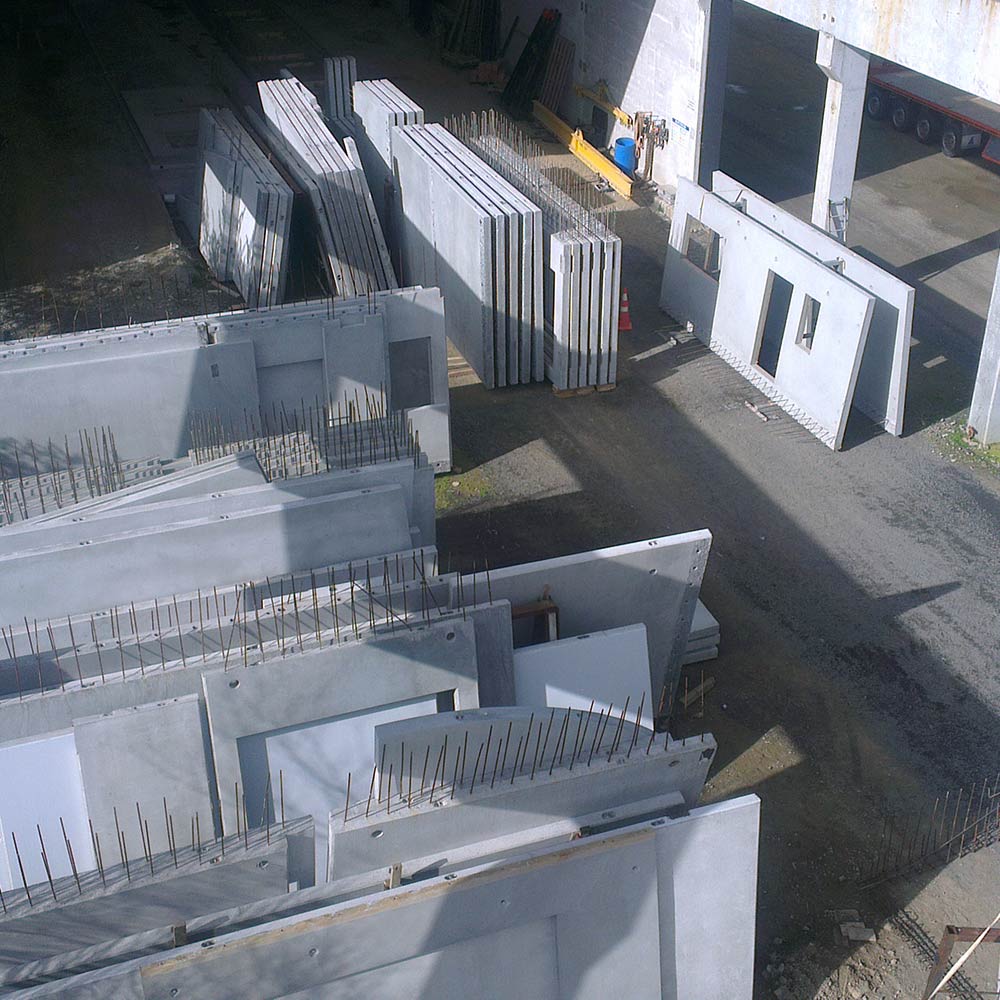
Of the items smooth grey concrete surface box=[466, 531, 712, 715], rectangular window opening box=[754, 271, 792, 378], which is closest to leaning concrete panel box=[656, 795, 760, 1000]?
smooth grey concrete surface box=[466, 531, 712, 715]

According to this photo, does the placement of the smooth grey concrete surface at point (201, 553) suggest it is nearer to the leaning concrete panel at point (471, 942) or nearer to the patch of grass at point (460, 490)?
the patch of grass at point (460, 490)

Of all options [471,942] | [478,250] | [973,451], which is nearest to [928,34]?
[973,451]

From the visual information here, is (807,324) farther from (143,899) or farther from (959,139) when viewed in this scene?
(959,139)

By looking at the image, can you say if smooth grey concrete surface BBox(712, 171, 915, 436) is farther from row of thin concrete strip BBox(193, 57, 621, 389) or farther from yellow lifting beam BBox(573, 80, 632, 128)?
yellow lifting beam BBox(573, 80, 632, 128)

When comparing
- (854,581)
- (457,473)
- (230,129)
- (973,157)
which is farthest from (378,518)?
(973,157)

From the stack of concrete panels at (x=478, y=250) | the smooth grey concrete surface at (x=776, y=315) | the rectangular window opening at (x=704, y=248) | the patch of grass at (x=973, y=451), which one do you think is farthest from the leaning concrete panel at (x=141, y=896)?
the rectangular window opening at (x=704, y=248)

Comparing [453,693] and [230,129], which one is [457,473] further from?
[230,129]
